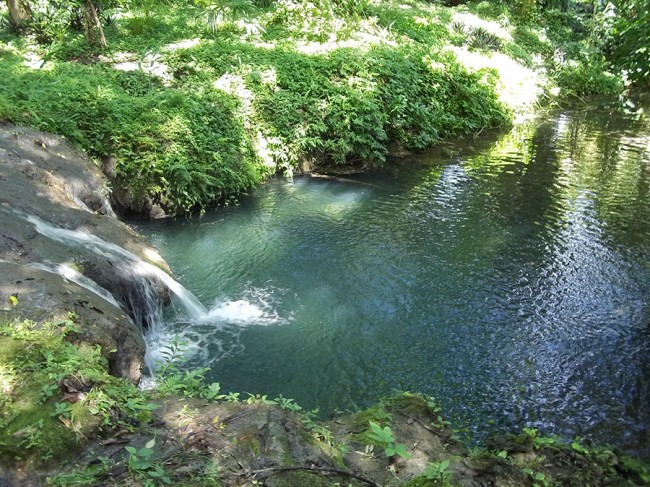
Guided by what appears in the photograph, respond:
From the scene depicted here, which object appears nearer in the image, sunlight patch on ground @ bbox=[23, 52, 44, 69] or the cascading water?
the cascading water

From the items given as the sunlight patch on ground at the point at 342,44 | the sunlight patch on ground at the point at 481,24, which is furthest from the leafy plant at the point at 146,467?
the sunlight patch on ground at the point at 481,24

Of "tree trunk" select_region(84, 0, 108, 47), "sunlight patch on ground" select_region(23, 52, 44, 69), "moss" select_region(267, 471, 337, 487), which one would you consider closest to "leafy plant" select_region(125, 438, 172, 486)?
"moss" select_region(267, 471, 337, 487)

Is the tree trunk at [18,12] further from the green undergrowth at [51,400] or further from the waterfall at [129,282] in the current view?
the green undergrowth at [51,400]

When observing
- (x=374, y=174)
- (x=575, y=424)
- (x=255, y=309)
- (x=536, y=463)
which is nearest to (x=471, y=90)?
(x=374, y=174)

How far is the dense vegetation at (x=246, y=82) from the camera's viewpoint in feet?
33.2

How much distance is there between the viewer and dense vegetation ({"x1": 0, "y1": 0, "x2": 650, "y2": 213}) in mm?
10117

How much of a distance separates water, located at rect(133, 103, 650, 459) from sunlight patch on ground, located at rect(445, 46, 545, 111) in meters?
5.81

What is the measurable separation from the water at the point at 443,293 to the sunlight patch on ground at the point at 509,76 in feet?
19.1

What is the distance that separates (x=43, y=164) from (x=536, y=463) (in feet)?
26.2

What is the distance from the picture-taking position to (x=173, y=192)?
33.5 ft

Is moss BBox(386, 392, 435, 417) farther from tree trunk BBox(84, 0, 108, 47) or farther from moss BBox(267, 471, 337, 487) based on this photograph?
tree trunk BBox(84, 0, 108, 47)

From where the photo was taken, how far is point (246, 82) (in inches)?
507

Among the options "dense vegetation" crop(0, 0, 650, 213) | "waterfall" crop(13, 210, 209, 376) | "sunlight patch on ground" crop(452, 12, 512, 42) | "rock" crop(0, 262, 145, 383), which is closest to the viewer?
"rock" crop(0, 262, 145, 383)

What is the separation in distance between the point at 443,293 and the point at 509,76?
13128 mm
